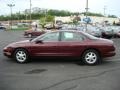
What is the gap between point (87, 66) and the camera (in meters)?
12.1

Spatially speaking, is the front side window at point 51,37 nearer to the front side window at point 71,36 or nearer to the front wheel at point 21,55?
the front side window at point 71,36

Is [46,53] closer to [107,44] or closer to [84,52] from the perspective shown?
[84,52]

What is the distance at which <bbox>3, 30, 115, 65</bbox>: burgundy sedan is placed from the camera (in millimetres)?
12492

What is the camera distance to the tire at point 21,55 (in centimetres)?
1292

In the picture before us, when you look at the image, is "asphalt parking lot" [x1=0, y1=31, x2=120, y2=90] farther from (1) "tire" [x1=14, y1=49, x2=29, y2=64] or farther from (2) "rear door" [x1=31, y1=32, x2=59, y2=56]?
(2) "rear door" [x1=31, y1=32, x2=59, y2=56]

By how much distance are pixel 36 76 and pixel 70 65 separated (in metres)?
2.63

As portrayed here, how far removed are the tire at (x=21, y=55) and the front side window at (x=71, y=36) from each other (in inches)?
64.5

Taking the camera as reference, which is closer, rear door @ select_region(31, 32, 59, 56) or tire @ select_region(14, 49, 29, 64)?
rear door @ select_region(31, 32, 59, 56)

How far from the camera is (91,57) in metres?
12.5

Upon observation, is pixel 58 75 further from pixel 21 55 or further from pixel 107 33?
pixel 107 33

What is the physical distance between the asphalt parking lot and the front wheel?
28cm

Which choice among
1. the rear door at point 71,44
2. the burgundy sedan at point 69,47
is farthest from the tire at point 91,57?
the rear door at point 71,44

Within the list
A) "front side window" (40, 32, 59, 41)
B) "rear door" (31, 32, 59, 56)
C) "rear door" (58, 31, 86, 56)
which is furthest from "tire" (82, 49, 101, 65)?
"front side window" (40, 32, 59, 41)

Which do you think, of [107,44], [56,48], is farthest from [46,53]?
[107,44]
